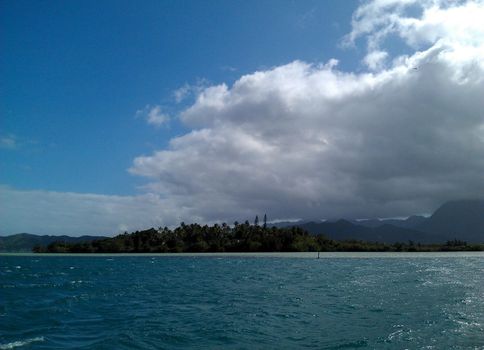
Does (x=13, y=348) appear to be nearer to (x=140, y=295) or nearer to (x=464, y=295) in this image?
(x=140, y=295)

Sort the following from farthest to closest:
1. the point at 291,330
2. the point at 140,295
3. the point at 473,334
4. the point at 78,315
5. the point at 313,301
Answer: the point at 140,295 < the point at 313,301 < the point at 78,315 < the point at 291,330 < the point at 473,334

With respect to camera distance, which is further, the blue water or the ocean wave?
the blue water

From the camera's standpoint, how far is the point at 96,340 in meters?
26.4

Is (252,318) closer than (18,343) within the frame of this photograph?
No

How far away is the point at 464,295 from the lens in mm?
42531

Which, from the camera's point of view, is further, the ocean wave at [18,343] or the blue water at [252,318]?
the blue water at [252,318]

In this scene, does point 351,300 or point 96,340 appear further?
point 351,300

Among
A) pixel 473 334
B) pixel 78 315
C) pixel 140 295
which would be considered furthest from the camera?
pixel 140 295

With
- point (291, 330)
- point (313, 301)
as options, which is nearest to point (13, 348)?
point (291, 330)

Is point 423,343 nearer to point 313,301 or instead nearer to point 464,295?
point 313,301

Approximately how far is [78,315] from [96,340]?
10386 mm

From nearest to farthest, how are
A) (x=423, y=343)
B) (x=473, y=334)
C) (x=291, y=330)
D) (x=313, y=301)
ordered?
1. (x=423, y=343)
2. (x=473, y=334)
3. (x=291, y=330)
4. (x=313, y=301)

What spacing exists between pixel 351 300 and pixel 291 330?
1483 centimetres

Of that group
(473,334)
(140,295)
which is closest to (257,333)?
(473,334)
